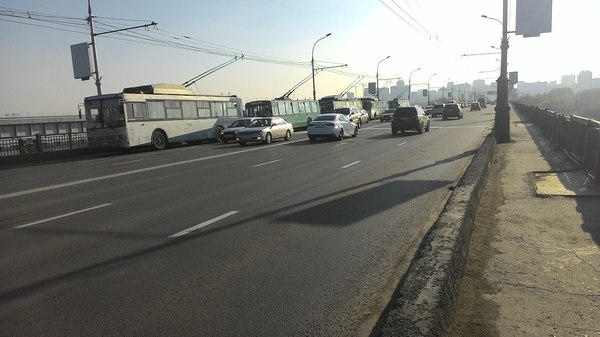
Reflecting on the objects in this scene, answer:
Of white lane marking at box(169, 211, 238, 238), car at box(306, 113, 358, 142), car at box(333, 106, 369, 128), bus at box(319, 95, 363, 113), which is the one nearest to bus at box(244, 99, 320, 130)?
bus at box(319, 95, 363, 113)

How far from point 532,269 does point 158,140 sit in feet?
75.2

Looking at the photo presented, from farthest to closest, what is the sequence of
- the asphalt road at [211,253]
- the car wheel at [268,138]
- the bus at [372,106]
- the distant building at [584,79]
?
the distant building at [584,79]
the bus at [372,106]
the car wheel at [268,138]
the asphalt road at [211,253]

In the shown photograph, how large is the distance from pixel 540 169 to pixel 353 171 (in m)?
4.69

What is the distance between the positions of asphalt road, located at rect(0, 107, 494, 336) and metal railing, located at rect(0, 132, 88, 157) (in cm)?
1331

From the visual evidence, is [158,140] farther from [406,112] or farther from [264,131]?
[406,112]

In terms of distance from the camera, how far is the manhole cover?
347 inches

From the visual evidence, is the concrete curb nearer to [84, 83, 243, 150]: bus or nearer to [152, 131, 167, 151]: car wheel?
[84, 83, 243, 150]: bus

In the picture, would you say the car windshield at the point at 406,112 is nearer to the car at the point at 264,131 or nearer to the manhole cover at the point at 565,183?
the car at the point at 264,131

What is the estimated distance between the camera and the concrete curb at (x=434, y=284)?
128 inches

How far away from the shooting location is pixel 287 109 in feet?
Result: 137

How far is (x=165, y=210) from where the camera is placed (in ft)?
27.3

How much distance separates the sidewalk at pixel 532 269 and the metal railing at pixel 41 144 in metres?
22.4

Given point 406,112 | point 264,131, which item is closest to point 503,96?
point 406,112

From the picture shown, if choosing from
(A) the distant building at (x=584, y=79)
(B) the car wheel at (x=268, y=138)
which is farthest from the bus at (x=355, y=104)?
(A) the distant building at (x=584, y=79)
